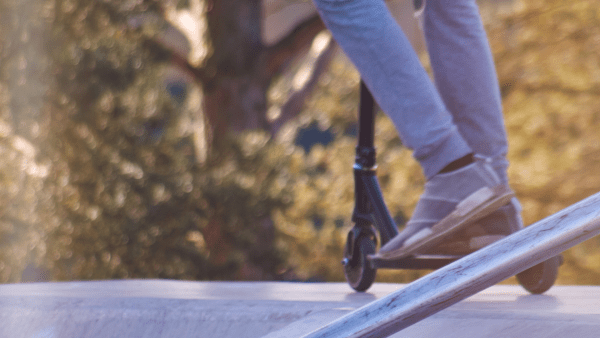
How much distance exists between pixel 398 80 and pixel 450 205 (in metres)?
0.33

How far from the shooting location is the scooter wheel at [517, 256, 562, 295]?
159 centimetres

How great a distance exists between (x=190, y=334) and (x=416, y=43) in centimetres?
568

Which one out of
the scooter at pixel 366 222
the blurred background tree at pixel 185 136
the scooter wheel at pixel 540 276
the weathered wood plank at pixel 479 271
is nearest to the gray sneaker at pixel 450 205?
the scooter at pixel 366 222

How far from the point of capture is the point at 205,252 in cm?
458

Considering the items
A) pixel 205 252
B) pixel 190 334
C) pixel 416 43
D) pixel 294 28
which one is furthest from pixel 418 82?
pixel 416 43

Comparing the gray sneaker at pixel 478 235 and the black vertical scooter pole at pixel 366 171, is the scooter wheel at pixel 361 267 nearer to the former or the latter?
the black vertical scooter pole at pixel 366 171

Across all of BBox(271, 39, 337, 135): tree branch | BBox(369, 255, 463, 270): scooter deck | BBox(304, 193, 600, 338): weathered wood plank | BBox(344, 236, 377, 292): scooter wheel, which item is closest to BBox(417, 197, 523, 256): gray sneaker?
BBox(369, 255, 463, 270): scooter deck

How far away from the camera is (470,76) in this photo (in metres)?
1.73

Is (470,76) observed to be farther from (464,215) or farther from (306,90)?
(306,90)

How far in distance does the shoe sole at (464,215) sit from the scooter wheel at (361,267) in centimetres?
34

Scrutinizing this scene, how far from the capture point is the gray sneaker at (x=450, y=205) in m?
1.45

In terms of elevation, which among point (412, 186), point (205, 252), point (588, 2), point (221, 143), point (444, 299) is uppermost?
point (444, 299)

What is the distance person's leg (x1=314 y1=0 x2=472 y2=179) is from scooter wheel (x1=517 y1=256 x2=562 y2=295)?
0.36 meters

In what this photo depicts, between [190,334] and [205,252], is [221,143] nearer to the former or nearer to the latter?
[205,252]
